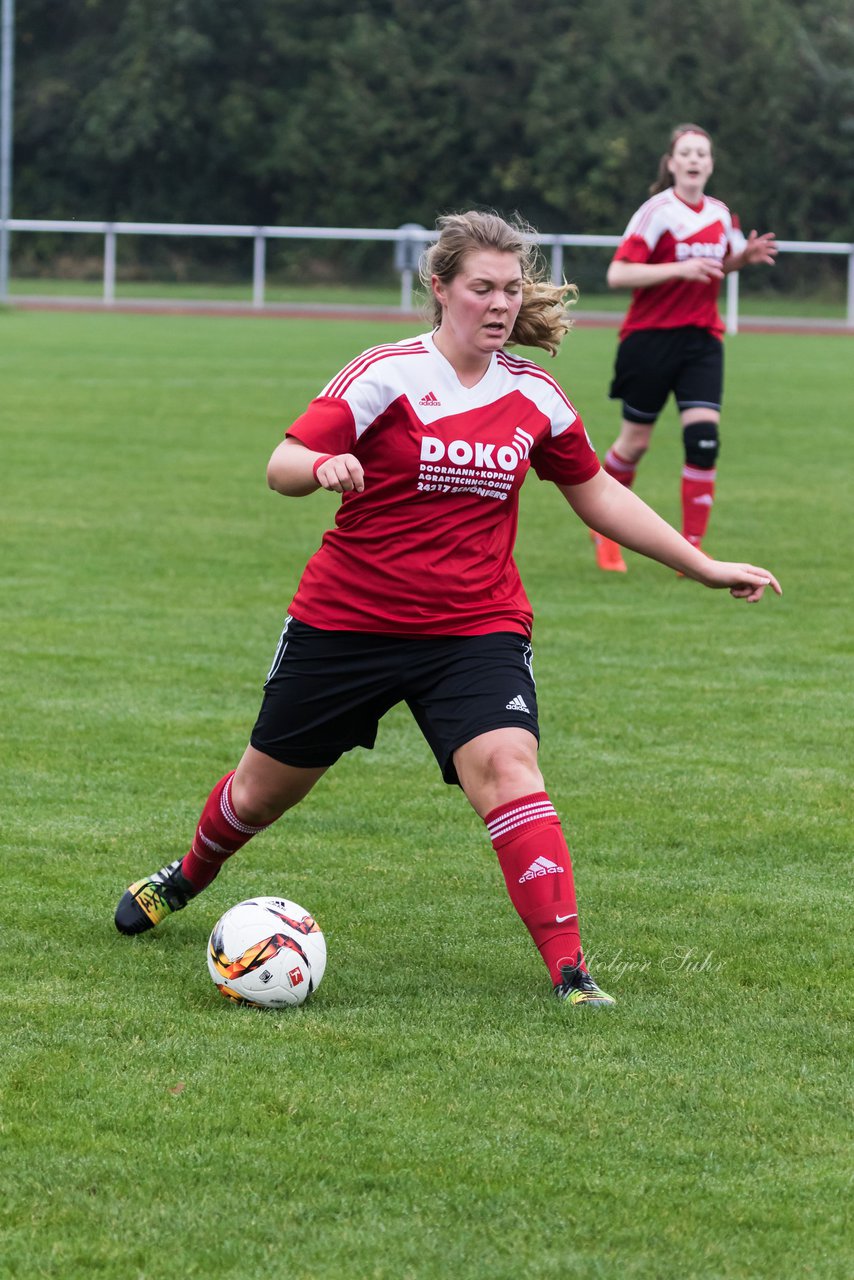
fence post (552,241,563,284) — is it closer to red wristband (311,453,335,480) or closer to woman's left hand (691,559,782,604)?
woman's left hand (691,559,782,604)

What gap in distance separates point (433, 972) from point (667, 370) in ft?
21.1

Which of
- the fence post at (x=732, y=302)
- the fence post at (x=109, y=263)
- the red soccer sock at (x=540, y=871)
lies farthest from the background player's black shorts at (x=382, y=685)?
the fence post at (x=109, y=263)

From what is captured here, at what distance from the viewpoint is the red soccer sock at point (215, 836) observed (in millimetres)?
4738

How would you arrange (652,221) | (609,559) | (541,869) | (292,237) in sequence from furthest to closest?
(292,237) → (609,559) → (652,221) → (541,869)

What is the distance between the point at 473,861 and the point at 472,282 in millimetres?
1869

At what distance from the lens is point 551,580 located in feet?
33.7

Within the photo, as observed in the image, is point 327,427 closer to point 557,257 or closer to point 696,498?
point 696,498

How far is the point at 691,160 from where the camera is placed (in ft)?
33.1

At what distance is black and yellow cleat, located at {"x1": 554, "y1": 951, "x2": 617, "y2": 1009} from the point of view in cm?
425

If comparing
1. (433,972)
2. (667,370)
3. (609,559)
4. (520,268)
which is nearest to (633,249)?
(667,370)

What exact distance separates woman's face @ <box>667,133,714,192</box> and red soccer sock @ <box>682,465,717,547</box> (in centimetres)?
148

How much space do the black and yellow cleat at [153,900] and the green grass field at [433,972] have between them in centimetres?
6

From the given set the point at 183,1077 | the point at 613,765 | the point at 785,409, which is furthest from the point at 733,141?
the point at 183,1077

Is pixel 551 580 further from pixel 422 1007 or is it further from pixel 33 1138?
pixel 33 1138
